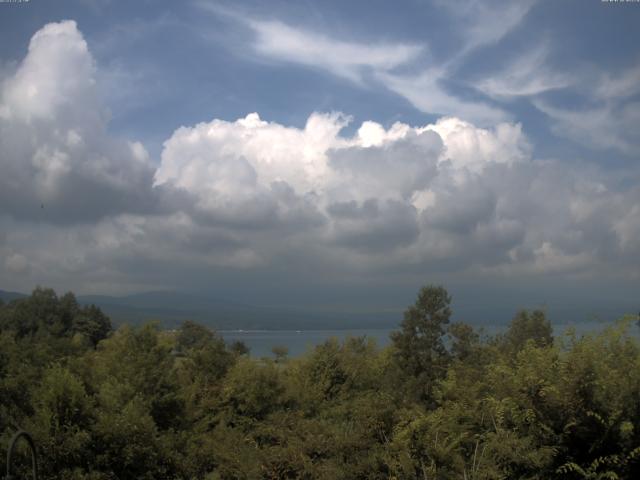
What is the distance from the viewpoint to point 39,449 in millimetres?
13820

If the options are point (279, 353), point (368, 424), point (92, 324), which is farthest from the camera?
point (92, 324)

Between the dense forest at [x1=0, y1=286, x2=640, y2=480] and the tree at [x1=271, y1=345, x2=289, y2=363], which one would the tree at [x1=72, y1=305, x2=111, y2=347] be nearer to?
the tree at [x1=271, y1=345, x2=289, y2=363]

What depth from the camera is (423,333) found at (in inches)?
1604

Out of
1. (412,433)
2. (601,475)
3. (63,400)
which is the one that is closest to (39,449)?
(63,400)

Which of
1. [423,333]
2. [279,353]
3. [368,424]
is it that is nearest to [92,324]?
[279,353]

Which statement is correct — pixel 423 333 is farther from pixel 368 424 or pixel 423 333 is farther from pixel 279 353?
pixel 368 424

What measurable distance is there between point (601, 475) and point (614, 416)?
986 millimetres

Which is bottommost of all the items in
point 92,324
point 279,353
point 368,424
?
point 279,353

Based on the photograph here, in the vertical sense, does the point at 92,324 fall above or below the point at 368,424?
below

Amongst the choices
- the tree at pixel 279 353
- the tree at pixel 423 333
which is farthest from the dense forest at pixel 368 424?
the tree at pixel 423 333

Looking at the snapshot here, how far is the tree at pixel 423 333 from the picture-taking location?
40.1m

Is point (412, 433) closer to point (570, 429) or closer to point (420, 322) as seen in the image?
point (570, 429)

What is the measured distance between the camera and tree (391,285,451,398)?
40.1 metres

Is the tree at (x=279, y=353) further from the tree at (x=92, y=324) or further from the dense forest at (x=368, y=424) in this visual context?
the tree at (x=92, y=324)
